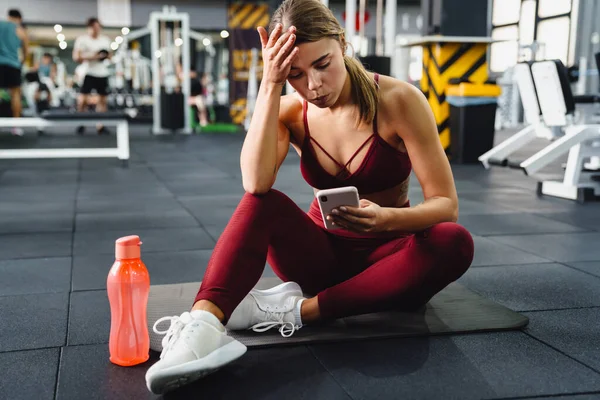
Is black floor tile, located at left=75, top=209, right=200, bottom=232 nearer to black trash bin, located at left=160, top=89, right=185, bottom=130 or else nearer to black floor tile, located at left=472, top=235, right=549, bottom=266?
black floor tile, located at left=472, top=235, right=549, bottom=266

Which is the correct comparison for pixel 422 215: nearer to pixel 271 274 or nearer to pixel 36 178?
pixel 271 274

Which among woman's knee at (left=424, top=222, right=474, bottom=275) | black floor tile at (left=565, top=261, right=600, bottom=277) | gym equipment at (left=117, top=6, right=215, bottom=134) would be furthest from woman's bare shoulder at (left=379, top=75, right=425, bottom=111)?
gym equipment at (left=117, top=6, right=215, bottom=134)

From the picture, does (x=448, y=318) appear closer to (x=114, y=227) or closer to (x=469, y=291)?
(x=469, y=291)

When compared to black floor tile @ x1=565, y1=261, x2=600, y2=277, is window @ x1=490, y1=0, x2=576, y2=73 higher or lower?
higher

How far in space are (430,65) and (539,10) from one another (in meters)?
7.31

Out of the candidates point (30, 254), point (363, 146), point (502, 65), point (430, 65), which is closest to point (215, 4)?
point (502, 65)

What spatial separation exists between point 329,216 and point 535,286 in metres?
1.15

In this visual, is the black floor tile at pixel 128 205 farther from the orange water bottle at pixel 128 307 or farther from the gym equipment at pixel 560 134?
the gym equipment at pixel 560 134

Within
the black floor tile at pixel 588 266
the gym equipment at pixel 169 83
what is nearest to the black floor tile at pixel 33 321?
the black floor tile at pixel 588 266

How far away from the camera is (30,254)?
2723 mm

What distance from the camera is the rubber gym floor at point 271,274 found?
4.59 ft

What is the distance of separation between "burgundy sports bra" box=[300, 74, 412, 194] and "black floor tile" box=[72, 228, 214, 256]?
1.23 metres

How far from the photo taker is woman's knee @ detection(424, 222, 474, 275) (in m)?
1.56

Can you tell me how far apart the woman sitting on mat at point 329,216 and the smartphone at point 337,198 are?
2 centimetres
